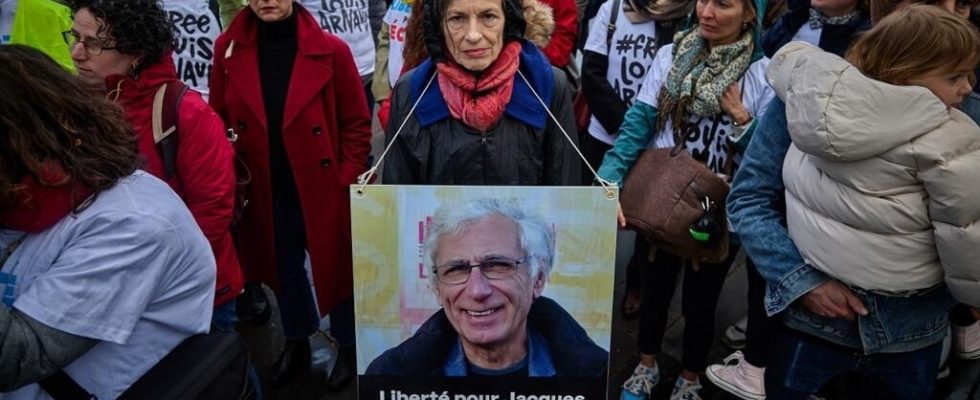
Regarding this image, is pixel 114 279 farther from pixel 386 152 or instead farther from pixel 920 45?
pixel 920 45

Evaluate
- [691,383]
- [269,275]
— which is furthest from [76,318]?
[691,383]

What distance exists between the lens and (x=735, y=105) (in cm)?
260

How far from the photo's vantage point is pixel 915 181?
5.74 ft

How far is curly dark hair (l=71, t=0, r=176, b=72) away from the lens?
2.49 m

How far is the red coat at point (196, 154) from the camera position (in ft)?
8.31

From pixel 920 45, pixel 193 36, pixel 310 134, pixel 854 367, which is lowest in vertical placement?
pixel 854 367

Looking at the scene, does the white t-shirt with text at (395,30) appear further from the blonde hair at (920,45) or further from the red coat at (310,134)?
the blonde hair at (920,45)

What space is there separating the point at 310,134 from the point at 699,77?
4.84 ft

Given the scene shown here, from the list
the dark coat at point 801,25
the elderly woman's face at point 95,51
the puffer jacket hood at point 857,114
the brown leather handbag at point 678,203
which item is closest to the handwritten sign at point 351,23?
the elderly woman's face at point 95,51

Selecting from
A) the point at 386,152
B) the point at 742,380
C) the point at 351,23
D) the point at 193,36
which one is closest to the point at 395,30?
the point at 351,23

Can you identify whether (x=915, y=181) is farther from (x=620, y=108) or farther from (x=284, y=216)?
(x=284, y=216)

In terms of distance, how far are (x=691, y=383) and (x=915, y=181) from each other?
5.07 feet

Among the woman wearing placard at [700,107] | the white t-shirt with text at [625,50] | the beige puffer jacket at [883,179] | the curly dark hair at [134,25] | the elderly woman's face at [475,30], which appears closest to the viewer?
the beige puffer jacket at [883,179]

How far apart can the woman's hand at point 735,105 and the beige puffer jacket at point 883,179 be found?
639mm
